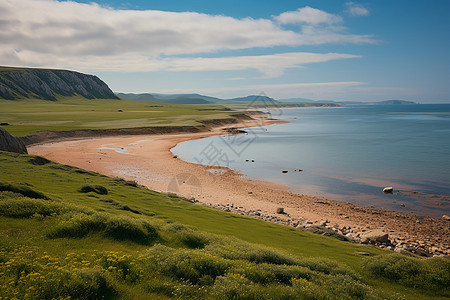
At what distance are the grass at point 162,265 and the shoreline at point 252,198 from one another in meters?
8.74

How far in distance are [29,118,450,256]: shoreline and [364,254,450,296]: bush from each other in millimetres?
7490

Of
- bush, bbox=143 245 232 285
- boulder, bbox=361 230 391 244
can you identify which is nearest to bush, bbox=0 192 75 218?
bush, bbox=143 245 232 285

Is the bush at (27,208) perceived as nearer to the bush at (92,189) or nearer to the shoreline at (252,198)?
the bush at (92,189)

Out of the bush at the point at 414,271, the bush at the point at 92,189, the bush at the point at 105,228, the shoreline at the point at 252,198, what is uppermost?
the bush at the point at 105,228

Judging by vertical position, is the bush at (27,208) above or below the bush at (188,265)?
above

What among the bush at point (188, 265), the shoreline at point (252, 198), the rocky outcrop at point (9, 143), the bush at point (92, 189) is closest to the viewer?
the bush at point (188, 265)

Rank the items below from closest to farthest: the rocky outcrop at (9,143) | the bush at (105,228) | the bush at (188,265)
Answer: the bush at (188,265) → the bush at (105,228) → the rocky outcrop at (9,143)

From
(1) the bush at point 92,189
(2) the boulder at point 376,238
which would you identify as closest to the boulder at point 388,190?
(2) the boulder at point 376,238

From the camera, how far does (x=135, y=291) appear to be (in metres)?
8.44

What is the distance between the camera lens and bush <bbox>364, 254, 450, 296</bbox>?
11.8 meters

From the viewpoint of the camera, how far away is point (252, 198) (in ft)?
113

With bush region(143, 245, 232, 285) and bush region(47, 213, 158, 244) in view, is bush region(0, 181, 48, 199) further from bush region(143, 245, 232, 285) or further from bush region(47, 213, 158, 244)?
bush region(143, 245, 232, 285)

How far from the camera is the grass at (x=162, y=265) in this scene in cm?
822

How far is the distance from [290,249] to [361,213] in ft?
56.5
